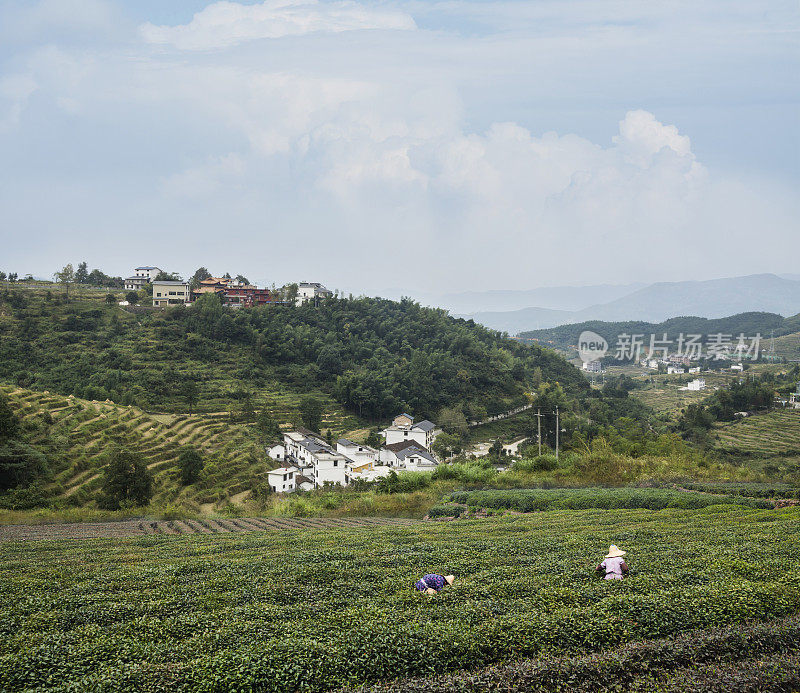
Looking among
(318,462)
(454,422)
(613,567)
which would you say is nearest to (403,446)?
(318,462)

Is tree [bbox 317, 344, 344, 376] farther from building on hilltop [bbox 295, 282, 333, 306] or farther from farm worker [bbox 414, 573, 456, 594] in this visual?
farm worker [bbox 414, 573, 456, 594]

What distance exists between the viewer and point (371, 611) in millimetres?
8125

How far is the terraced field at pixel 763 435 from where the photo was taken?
51.6 m

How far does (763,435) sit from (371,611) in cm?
6292

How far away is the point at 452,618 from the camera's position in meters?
7.68

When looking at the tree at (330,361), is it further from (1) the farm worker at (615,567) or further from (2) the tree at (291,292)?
(1) the farm worker at (615,567)

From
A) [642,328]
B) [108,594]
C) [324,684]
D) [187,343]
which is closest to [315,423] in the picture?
[187,343]

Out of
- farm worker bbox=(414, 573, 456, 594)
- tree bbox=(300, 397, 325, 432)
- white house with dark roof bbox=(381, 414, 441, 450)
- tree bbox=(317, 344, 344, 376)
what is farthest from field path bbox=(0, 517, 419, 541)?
tree bbox=(317, 344, 344, 376)

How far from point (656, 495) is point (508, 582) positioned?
1739cm

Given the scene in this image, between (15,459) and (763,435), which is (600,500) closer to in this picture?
(15,459)

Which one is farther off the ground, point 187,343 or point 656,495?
point 187,343

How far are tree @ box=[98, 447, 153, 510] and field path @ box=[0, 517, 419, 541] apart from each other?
16.6 ft

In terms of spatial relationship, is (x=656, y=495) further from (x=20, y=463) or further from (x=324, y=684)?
(x=20, y=463)

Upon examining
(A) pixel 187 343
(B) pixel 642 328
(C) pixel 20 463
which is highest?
(B) pixel 642 328
